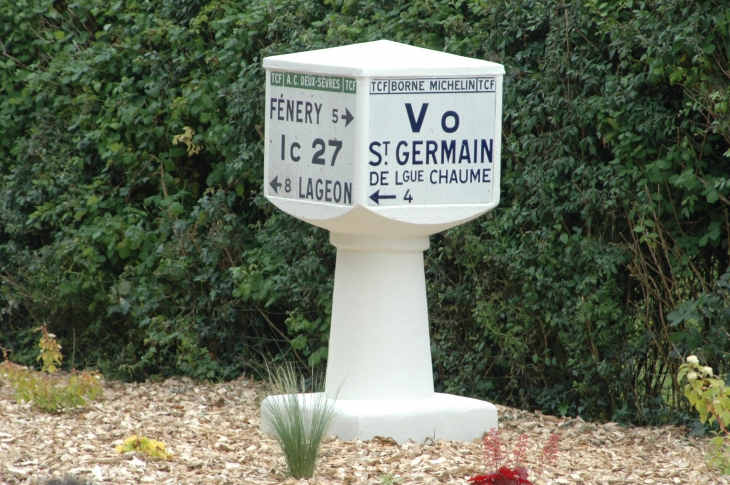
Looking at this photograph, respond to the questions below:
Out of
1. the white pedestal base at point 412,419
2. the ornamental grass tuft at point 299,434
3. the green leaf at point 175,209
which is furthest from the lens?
the green leaf at point 175,209

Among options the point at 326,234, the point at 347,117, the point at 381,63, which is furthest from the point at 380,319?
the point at 326,234

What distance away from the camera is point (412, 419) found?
185 inches

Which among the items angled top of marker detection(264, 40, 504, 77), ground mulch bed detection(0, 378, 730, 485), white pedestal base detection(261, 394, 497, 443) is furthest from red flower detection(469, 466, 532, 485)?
angled top of marker detection(264, 40, 504, 77)

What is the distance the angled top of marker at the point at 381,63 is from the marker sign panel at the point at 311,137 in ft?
0.15

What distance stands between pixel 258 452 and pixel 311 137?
1.38 meters

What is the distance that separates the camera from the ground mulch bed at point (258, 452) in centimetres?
416

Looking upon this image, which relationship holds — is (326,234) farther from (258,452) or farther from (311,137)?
(258,452)

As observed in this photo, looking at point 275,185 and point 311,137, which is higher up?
point 311,137

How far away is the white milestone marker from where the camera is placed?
450cm

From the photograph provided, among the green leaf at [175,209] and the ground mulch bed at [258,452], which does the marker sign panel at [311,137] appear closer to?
the ground mulch bed at [258,452]

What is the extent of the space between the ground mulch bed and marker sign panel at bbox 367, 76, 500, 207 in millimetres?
1080

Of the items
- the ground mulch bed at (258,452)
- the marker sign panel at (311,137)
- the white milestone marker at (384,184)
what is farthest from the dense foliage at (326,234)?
the marker sign panel at (311,137)

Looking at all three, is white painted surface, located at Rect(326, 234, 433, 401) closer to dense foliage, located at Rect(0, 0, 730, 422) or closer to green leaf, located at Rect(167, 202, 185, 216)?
dense foliage, located at Rect(0, 0, 730, 422)

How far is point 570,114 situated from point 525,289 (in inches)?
36.2
